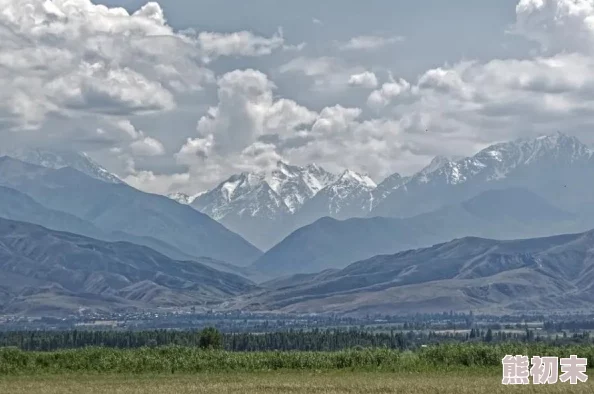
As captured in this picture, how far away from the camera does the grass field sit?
79.6 metres

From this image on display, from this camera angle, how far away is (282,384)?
8762cm

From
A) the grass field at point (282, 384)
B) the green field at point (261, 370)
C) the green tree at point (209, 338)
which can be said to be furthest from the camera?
the green tree at point (209, 338)

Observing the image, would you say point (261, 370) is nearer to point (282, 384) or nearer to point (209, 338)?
point (282, 384)

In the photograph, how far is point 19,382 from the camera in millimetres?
92062

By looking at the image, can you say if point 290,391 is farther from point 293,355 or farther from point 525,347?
point 525,347

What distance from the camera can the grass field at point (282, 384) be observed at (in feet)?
261

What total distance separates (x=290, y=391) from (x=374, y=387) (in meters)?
6.93
